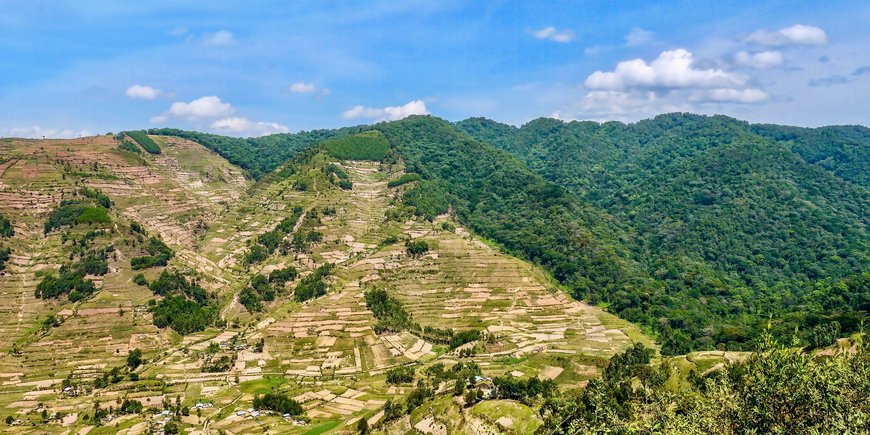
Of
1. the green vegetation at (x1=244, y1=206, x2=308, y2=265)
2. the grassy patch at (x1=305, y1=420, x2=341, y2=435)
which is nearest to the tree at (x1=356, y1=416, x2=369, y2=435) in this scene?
the grassy patch at (x1=305, y1=420, x2=341, y2=435)

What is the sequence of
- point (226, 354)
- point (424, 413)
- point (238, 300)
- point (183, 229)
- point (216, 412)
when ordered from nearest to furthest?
1. point (424, 413)
2. point (216, 412)
3. point (226, 354)
4. point (238, 300)
5. point (183, 229)

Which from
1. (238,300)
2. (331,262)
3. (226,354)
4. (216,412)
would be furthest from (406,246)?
(216,412)

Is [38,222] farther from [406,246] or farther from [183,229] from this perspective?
[406,246]

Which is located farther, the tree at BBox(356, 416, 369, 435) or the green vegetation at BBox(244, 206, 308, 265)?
the green vegetation at BBox(244, 206, 308, 265)

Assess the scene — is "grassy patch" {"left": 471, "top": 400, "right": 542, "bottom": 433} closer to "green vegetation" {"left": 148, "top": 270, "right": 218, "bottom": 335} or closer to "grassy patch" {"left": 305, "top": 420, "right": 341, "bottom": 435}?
"grassy patch" {"left": 305, "top": 420, "right": 341, "bottom": 435}

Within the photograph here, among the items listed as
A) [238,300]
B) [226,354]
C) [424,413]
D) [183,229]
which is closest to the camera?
[424,413]

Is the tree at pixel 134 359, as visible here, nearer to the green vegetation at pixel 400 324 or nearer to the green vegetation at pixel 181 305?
the green vegetation at pixel 181 305
